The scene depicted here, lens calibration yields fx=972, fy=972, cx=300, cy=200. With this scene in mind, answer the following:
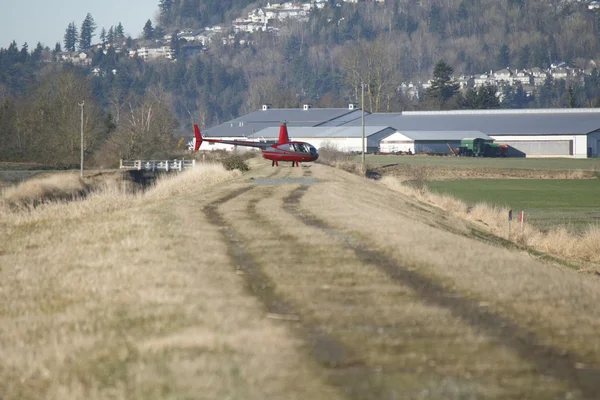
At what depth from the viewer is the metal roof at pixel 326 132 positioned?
131000 mm

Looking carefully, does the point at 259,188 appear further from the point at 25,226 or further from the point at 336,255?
the point at 336,255

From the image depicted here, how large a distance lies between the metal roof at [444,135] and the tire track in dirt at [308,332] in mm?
112368

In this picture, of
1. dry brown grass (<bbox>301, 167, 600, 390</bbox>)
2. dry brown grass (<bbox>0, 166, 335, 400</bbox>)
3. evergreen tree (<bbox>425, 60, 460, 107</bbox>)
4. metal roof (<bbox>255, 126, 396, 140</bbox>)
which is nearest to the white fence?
metal roof (<bbox>255, 126, 396, 140</bbox>)

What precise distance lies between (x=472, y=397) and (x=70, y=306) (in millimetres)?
5637

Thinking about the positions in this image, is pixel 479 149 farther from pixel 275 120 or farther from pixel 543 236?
pixel 543 236

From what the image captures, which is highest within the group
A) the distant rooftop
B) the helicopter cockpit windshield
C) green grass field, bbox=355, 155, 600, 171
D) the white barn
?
the distant rooftop

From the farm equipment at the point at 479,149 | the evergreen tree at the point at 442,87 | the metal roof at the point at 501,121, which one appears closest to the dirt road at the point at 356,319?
the farm equipment at the point at 479,149

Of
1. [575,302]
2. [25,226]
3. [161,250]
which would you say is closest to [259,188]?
[25,226]

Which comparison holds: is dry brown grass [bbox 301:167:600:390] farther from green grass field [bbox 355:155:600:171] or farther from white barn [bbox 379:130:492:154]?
white barn [bbox 379:130:492:154]

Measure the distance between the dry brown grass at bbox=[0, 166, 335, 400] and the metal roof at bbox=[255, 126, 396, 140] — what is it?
112923 mm

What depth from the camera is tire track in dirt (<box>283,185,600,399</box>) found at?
350 inches

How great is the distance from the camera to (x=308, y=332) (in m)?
10.2

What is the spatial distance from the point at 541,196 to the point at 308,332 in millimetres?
51457

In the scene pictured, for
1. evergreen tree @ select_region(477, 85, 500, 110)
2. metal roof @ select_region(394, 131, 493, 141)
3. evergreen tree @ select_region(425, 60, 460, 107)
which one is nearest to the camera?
metal roof @ select_region(394, 131, 493, 141)
